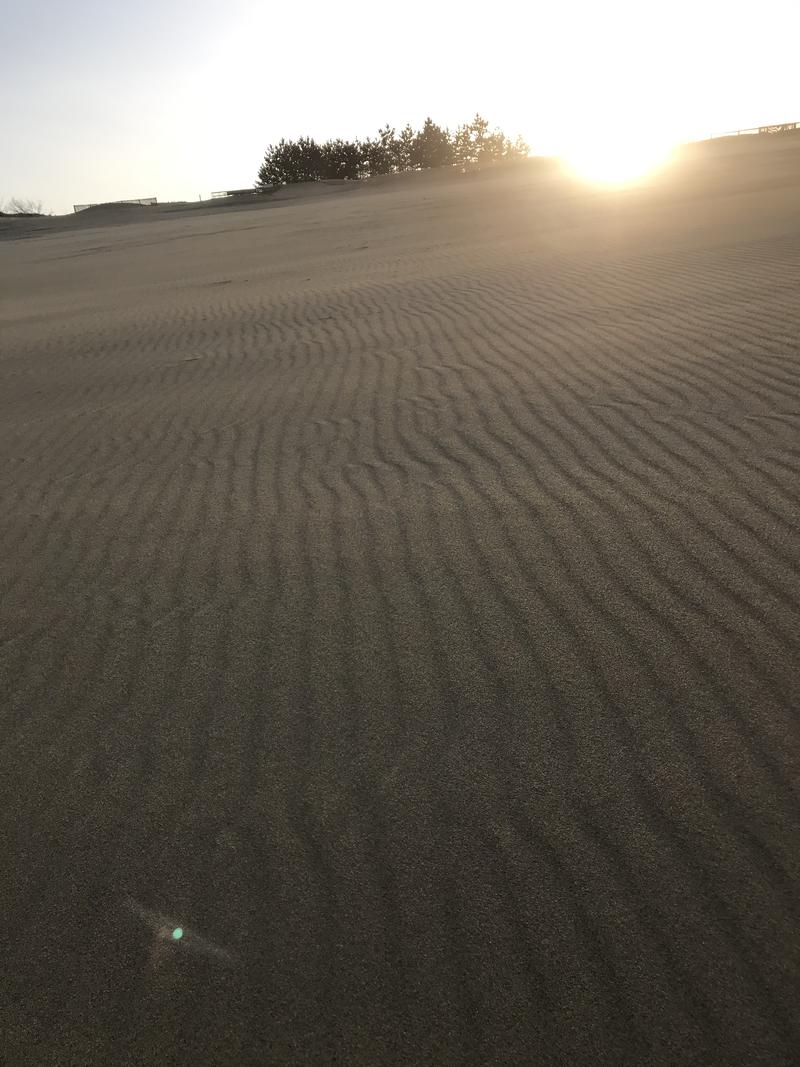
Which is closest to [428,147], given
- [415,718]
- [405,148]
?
[405,148]

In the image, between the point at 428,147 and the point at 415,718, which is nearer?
the point at 415,718

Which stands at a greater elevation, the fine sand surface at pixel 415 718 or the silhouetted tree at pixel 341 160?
the silhouetted tree at pixel 341 160

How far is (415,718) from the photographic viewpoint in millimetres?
2607

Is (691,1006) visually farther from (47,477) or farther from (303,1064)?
(47,477)

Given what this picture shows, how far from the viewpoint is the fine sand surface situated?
183 centimetres

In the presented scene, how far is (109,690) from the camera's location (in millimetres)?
2926

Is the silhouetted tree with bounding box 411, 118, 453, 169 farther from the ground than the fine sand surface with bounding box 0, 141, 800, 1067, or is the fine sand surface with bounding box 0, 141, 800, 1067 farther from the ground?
the silhouetted tree with bounding box 411, 118, 453, 169

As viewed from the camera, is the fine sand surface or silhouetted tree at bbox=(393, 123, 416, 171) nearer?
the fine sand surface

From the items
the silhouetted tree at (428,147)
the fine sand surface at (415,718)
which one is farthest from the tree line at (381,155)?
the fine sand surface at (415,718)

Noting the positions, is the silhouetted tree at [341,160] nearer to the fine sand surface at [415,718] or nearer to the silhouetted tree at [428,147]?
the silhouetted tree at [428,147]

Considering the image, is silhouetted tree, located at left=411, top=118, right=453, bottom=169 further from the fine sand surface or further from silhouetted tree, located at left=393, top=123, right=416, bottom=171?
the fine sand surface

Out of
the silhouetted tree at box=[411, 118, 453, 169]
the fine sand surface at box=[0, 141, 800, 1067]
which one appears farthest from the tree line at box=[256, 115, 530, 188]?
the fine sand surface at box=[0, 141, 800, 1067]

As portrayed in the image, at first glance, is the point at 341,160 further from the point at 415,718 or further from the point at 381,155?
the point at 415,718

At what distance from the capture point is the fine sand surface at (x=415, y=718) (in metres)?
1.83
